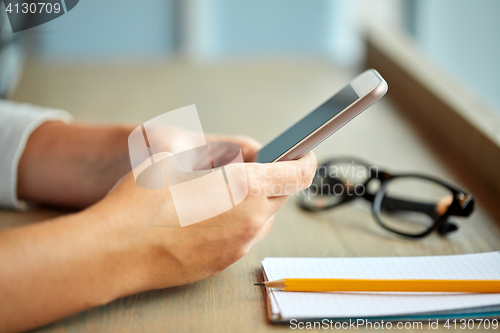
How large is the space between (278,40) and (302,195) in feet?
7.10

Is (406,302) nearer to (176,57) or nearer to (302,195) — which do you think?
(302,195)

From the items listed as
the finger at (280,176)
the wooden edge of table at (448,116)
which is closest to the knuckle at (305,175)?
the finger at (280,176)

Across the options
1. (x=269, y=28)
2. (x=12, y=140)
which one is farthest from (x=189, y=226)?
(x=269, y=28)

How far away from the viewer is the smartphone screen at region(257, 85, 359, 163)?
36cm

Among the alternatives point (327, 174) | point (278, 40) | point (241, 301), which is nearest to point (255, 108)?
point (327, 174)

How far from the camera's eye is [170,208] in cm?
31

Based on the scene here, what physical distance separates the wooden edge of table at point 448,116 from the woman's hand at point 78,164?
0.30 m

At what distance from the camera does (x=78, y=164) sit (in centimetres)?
47

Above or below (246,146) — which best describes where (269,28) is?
below

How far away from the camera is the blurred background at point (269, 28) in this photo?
2072mm

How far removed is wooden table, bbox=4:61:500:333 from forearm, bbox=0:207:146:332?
0.02 meters

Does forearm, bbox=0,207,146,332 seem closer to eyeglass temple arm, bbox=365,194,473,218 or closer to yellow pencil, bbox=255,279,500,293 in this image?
yellow pencil, bbox=255,279,500,293

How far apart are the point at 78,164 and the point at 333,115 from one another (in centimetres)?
28

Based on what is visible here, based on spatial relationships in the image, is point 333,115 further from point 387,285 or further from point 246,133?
point 246,133
